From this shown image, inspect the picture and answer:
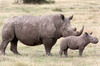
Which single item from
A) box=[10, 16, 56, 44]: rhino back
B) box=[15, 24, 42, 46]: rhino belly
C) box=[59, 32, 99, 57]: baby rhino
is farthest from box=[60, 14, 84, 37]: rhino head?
box=[15, 24, 42, 46]: rhino belly

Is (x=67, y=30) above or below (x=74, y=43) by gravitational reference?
above

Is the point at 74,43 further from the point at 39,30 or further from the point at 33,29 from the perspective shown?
the point at 33,29

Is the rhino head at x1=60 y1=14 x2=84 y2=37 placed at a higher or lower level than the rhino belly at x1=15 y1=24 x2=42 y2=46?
higher

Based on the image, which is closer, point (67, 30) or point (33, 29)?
point (67, 30)

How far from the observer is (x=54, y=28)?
44.0ft

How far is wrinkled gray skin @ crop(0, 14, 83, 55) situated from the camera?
13.3 metres

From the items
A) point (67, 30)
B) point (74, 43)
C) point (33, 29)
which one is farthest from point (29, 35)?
point (74, 43)

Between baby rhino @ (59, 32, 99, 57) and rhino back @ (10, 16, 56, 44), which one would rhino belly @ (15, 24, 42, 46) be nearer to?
rhino back @ (10, 16, 56, 44)

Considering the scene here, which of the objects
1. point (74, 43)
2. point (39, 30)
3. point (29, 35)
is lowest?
point (74, 43)

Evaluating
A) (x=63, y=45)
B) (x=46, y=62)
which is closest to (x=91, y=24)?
(x=63, y=45)

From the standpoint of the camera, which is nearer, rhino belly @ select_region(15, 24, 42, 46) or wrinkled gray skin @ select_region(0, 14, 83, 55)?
wrinkled gray skin @ select_region(0, 14, 83, 55)

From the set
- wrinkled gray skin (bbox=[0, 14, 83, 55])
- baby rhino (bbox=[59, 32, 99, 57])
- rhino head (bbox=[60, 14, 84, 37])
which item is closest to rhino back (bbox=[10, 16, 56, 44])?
wrinkled gray skin (bbox=[0, 14, 83, 55])

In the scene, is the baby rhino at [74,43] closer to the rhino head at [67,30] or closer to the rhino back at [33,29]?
the rhino head at [67,30]

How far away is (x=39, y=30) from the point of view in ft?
44.0
